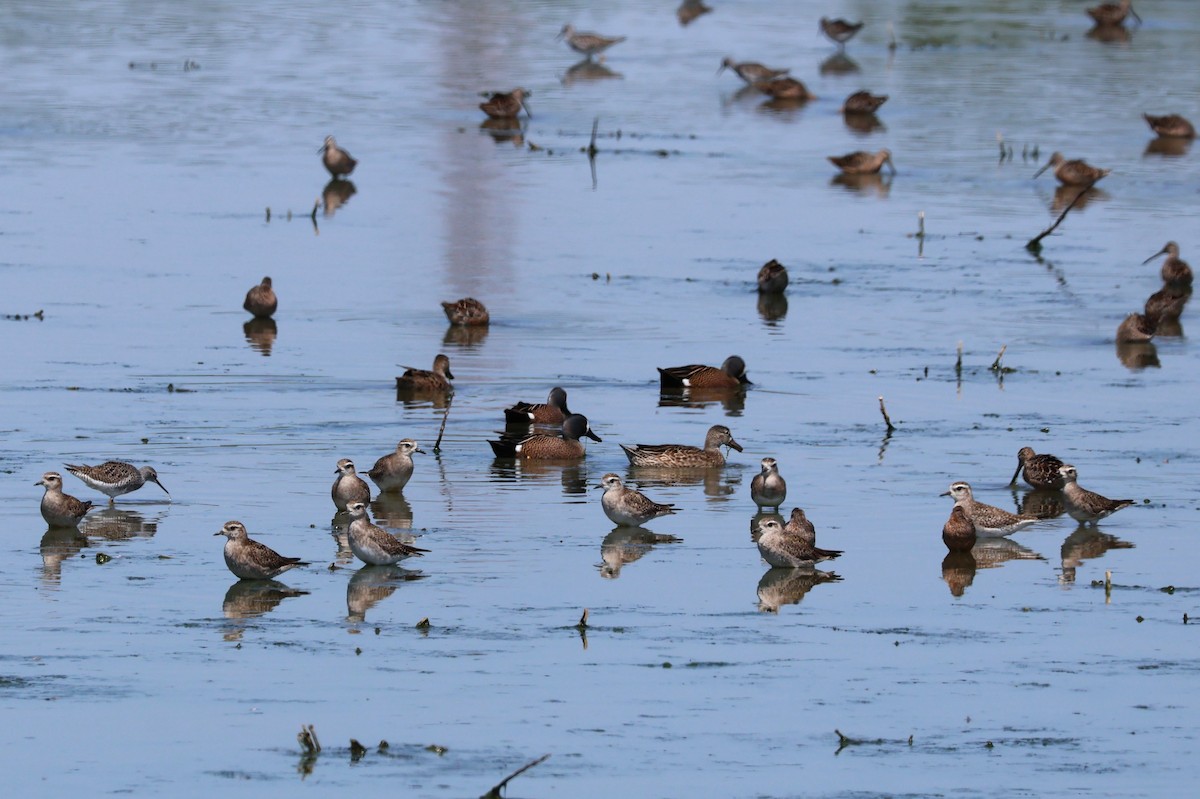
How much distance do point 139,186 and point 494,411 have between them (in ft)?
48.5

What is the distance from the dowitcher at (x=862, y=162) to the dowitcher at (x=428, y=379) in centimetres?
1709

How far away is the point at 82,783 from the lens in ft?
37.0

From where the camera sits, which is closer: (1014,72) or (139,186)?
(139,186)

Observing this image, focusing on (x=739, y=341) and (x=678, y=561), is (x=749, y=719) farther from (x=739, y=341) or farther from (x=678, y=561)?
(x=739, y=341)

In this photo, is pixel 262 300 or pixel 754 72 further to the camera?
pixel 754 72

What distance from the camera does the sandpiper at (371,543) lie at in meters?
15.4

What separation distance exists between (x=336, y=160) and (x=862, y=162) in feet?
29.3

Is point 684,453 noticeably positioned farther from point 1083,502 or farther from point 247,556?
point 247,556

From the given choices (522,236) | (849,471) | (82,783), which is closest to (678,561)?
(849,471)

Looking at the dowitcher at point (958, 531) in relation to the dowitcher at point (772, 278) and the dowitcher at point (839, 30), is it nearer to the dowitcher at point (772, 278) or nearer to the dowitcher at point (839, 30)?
the dowitcher at point (772, 278)

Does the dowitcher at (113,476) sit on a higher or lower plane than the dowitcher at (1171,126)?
lower

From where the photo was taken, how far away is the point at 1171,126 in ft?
137

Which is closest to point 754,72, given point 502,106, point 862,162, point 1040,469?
point 502,106

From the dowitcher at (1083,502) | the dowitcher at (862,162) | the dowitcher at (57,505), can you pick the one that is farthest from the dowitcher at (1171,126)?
the dowitcher at (57,505)
